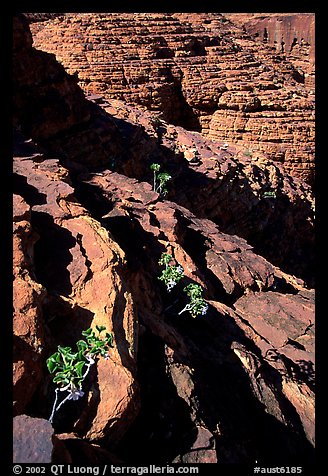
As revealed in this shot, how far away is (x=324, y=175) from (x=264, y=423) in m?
3.36

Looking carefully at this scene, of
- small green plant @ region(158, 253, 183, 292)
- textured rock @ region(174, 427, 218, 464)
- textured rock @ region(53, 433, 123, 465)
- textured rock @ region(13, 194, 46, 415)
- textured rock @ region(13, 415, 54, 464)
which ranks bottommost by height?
textured rock @ region(174, 427, 218, 464)

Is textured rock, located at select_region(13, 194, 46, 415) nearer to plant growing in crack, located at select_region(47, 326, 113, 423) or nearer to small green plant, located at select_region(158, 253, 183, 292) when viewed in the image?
plant growing in crack, located at select_region(47, 326, 113, 423)

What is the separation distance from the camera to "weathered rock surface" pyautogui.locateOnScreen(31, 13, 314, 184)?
876 inches

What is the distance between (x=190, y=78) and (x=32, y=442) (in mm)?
23843

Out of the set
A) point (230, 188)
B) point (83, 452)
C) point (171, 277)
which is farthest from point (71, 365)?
point (230, 188)

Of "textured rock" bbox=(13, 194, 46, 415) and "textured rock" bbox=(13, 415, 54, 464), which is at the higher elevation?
"textured rock" bbox=(13, 194, 46, 415)

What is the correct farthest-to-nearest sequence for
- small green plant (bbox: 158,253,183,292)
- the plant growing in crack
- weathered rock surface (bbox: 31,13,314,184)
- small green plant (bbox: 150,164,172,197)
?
1. weathered rock surface (bbox: 31,13,314,184)
2. small green plant (bbox: 150,164,172,197)
3. small green plant (bbox: 158,253,183,292)
4. the plant growing in crack

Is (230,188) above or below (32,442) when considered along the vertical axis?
below

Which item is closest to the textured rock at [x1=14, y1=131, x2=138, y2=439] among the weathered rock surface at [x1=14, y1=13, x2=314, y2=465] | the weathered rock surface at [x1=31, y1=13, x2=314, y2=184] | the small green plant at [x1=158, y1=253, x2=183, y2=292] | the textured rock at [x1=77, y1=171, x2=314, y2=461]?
the weathered rock surface at [x1=14, y1=13, x2=314, y2=465]

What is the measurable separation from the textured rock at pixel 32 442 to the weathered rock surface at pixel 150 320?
468 millimetres

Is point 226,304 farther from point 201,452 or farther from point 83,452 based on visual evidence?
point 83,452

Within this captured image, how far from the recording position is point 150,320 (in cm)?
553

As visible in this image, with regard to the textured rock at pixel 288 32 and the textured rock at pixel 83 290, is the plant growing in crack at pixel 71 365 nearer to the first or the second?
the textured rock at pixel 83 290

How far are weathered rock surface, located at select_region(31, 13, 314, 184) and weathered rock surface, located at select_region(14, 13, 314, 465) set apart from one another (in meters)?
11.2
